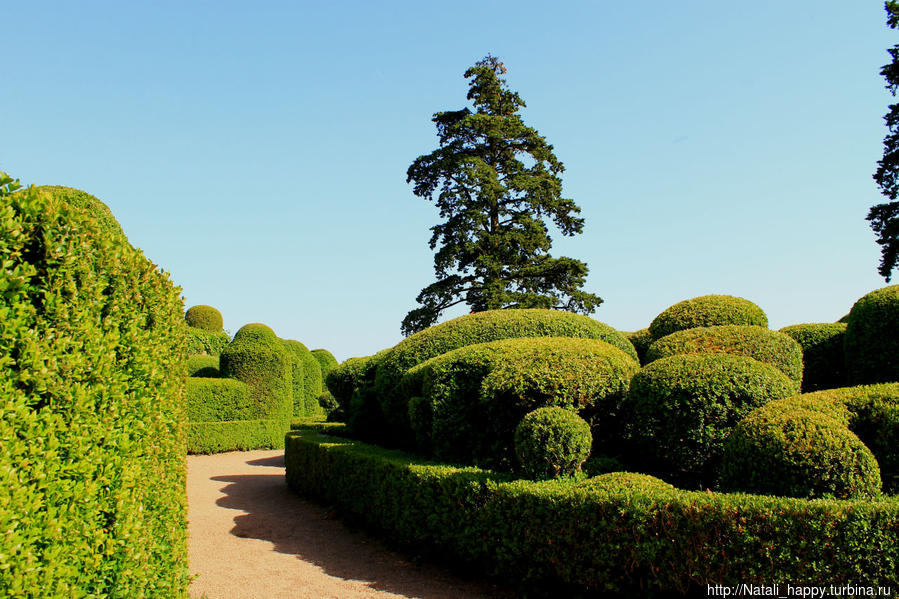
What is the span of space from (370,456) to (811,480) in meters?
6.22

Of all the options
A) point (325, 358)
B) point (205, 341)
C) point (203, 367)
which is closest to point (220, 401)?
point (203, 367)

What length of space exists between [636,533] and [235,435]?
1650cm

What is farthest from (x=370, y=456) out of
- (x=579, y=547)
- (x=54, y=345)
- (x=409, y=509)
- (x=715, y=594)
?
(x=54, y=345)

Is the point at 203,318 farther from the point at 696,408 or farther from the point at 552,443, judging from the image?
the point at 696,408

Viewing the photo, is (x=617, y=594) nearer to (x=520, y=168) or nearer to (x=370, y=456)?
(x=370, y=456)

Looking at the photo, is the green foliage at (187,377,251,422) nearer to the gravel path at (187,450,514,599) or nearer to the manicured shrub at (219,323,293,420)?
the manicured shrub at (219,323,293,420)

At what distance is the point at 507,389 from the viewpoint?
24.6ft

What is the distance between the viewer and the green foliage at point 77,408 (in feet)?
9.70

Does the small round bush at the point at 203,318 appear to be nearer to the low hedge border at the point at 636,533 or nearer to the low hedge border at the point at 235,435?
the low hedge border at the point at 235,435

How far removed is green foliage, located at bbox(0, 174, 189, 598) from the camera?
296 cm

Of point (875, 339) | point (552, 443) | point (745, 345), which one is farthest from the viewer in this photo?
point (875, 339)

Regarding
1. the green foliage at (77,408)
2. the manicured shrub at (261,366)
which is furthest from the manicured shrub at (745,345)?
the manicured shrub at (261,366)

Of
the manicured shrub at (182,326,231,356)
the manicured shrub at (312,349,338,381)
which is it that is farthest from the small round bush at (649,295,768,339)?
the manicured shrub at (312,349,338,381)

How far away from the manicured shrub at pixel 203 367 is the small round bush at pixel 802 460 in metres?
20.2
